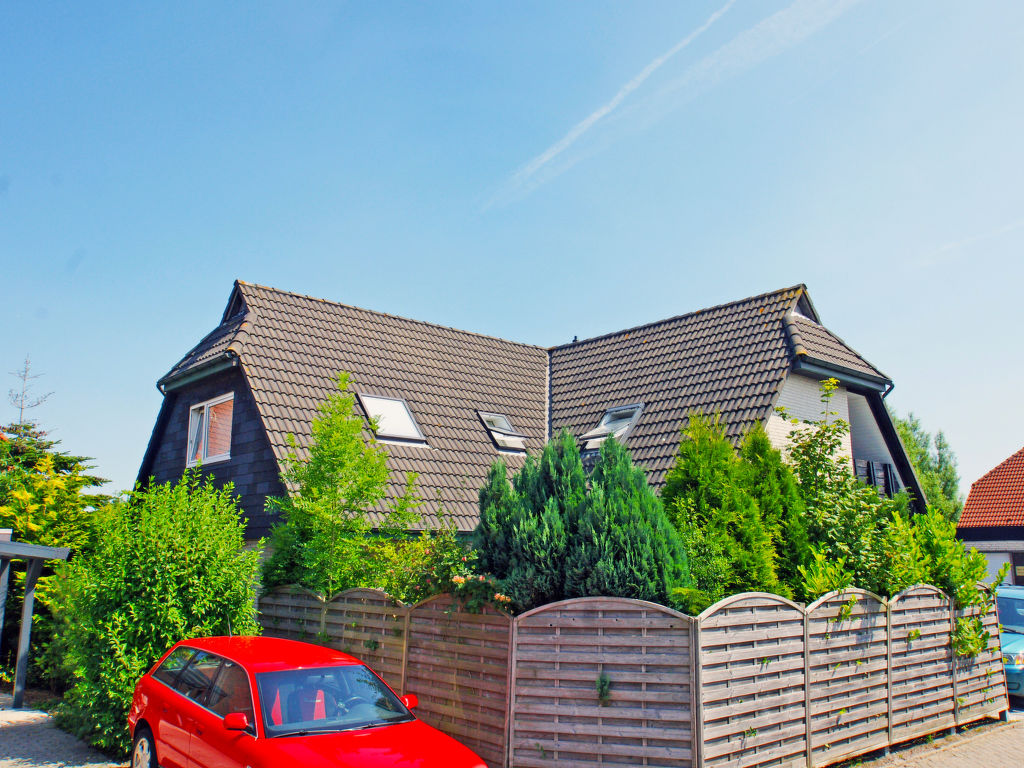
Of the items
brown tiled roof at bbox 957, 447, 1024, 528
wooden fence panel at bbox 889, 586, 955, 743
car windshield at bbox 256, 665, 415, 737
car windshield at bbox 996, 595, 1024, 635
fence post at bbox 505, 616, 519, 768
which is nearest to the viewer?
car windshield at bbox 256, 665, 415, 737

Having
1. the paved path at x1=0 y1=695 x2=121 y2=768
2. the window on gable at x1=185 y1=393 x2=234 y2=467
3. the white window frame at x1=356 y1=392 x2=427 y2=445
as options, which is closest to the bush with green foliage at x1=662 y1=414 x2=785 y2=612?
the white window frame at x1=356 y1=392 x2=427 y2=445

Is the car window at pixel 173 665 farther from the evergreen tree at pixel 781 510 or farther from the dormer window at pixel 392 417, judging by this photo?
the dormer window at pixel 392 417

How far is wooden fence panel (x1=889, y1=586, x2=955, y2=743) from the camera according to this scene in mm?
9062

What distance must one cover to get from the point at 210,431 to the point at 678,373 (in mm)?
10124

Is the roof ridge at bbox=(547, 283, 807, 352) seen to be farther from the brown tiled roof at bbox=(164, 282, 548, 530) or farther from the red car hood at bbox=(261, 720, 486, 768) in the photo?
the red car hood at bbox=(261, 720, 486, 768)

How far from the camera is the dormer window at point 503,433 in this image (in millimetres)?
16328

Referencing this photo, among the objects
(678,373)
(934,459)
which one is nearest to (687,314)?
(678,373)

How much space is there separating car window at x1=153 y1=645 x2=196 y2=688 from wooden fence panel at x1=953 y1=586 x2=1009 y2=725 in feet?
31.7

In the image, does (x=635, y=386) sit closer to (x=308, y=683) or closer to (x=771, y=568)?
(x=771, y=568)

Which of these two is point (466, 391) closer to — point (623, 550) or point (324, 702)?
point (623, 550)

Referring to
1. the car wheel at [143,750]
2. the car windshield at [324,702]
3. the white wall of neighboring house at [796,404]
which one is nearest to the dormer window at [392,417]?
the white wall of neighboring house at [796,404]

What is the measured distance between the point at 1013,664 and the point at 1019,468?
19.7 meters

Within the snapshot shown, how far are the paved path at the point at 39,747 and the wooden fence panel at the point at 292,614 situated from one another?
2.58 m

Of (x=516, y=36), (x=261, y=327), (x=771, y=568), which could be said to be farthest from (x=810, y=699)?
(x=261, y=327)
